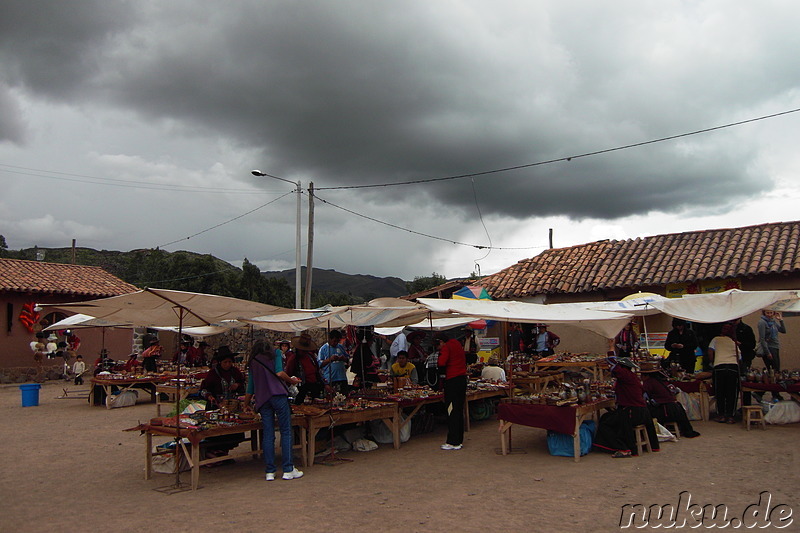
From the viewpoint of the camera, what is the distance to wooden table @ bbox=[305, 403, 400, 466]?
830 centimetres

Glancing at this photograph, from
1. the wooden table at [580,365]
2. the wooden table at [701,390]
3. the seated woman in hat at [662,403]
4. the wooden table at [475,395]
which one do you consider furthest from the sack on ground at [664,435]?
the wooden table at [580,365]

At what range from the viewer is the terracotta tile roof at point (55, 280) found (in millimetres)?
23703

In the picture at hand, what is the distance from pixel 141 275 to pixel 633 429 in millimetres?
42831

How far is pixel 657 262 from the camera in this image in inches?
738

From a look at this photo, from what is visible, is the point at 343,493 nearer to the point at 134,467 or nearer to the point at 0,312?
the point at 134,467

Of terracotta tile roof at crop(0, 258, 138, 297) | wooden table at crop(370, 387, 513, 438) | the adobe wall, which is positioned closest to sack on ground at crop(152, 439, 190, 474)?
wooden table at crop(370, 387, 513, 438)

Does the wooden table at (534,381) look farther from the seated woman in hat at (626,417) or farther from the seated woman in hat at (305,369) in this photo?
the seated woman in hat at (305,369)

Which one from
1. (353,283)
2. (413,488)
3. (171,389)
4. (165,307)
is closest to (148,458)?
(165,307)

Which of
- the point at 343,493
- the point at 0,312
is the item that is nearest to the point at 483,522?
the point at 343,493

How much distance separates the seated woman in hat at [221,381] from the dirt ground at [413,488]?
3.20 ft

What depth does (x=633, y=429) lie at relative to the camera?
8.37m

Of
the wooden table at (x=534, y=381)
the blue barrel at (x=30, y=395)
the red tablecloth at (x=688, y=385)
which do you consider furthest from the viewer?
the blue barrel at (x=30, y=395)

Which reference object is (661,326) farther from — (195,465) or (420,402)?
(195,465)

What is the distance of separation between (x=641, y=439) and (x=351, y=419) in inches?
163
